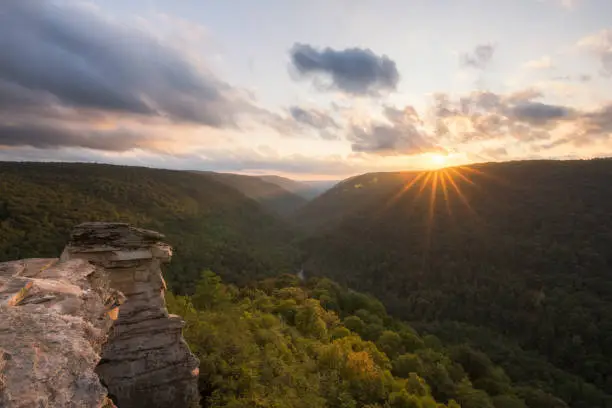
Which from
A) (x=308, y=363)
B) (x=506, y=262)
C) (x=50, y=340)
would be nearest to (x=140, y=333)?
(x=50, y=340)

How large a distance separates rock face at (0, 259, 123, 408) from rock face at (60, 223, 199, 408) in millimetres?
4097

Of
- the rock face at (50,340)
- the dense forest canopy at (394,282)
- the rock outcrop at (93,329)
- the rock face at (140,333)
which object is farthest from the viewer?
the dense forest canopy at (394,282)

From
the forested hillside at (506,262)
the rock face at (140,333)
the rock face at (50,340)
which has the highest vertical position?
the rock face at (50,340)

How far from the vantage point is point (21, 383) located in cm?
415

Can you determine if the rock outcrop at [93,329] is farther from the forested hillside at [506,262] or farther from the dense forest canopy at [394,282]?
the forested hillside at [506,262]

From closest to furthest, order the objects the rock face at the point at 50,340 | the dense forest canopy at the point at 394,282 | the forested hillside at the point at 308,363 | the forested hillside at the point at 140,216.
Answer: the rock face at the point at 50,340
the forested hillside at the point at 308,363
the dense forest canopy at the point at 394,282
the forested hillside at the point at 140,216

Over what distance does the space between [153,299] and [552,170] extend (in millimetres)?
140006

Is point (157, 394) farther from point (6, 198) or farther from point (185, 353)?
point (6, 198)

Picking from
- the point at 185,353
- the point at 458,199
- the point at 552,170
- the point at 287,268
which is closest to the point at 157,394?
the point at 185,353

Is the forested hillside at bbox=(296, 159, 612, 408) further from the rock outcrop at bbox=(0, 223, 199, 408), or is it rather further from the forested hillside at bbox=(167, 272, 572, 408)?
the rock outcrop at bbox=(0, 223, 199, 408)

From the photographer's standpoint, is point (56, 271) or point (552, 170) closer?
point (56, 271)

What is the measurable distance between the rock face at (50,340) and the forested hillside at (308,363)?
29.8ft

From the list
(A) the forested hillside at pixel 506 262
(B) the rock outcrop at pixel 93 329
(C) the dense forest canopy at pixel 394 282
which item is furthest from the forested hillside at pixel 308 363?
(A) the forested hillside at pixel 506 262

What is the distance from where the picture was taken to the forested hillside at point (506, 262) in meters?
61.5
